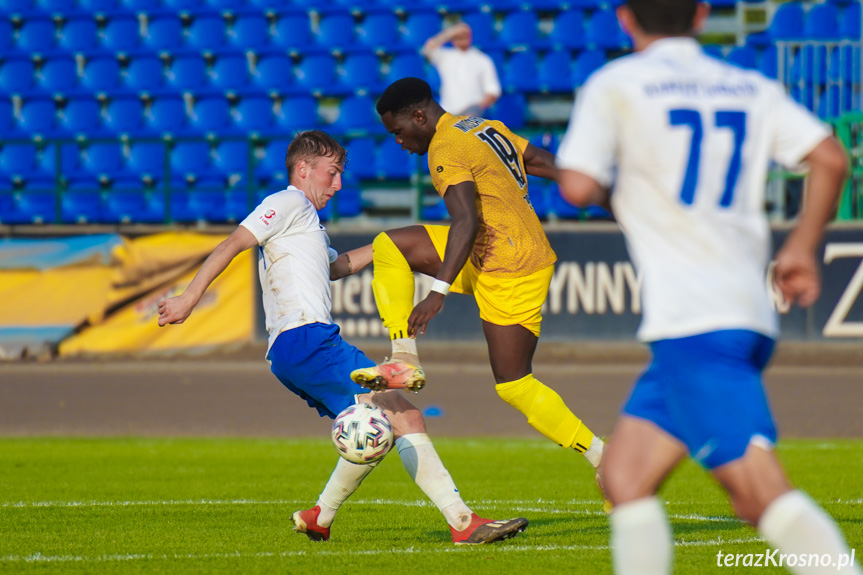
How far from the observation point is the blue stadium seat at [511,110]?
16031mm

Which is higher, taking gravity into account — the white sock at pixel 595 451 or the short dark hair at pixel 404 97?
the short dark hair at pixel 404 97

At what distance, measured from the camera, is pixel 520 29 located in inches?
658

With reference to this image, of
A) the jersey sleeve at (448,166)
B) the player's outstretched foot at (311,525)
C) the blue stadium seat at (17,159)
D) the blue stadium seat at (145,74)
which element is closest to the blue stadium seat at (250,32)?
the blue stadium seat at (145,74)

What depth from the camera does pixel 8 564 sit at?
456 cm

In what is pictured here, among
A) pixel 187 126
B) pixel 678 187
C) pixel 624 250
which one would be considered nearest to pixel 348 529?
pixel 678 187

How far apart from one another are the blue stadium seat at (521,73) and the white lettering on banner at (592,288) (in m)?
3.24

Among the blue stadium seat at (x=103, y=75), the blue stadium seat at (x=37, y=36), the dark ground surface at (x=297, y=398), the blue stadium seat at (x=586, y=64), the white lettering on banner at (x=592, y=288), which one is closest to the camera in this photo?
the dark ground surface at (x=297, y=398)

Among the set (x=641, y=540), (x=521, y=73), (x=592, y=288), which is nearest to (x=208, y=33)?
(x=521, y=73)

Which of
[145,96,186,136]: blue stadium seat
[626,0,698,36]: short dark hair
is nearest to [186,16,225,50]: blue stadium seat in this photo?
[145,96,186,136]: blue stadium seat

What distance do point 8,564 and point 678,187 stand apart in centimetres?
311

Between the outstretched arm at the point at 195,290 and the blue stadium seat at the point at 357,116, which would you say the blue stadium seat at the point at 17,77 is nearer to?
the blue stadium seat at the point at 357,116

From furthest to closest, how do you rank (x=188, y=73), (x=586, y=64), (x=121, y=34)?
(x=121, y=34) < (x=188, y=73) < (x=586, y=64)

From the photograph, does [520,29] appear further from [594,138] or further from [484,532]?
[594,138]

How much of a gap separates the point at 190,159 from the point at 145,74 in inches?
78.1
